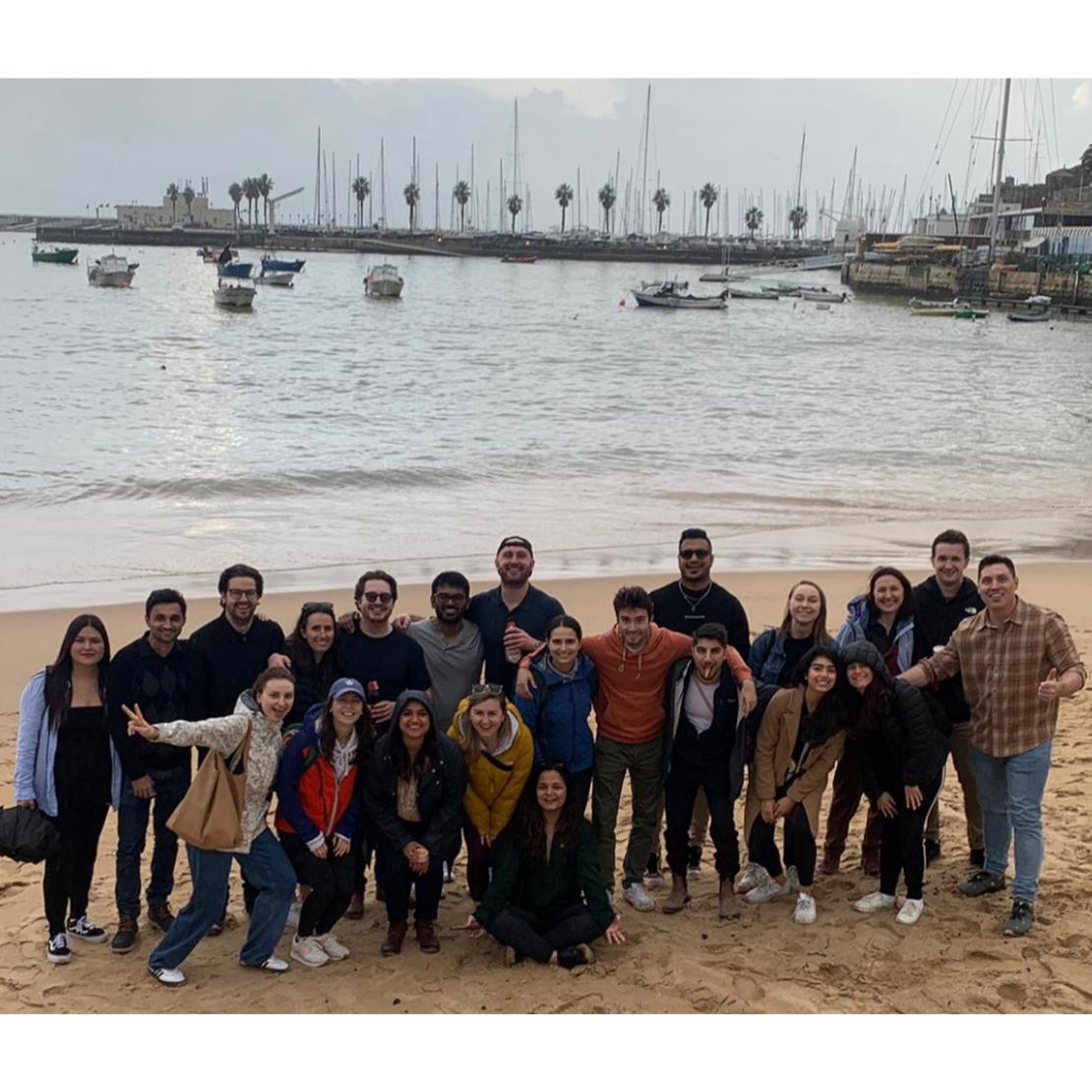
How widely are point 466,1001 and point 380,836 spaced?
83 centimetres

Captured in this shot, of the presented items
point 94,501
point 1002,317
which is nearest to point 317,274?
point 1002,317

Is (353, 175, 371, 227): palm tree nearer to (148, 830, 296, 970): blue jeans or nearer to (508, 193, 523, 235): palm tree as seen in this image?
(508, 193, 523, 235): palm tree

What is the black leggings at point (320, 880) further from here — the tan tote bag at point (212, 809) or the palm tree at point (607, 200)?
the palm tree at point (607, 200)

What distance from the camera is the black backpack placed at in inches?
216

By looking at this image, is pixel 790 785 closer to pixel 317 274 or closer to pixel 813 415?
pixel 813 415

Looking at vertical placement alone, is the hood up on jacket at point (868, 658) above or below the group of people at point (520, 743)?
above

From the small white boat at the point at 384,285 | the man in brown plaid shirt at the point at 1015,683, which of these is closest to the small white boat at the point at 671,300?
the small white boat at the point at 384,285

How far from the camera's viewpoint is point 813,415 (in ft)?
114

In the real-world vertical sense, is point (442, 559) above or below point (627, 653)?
below

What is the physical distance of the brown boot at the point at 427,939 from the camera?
18.9 ft

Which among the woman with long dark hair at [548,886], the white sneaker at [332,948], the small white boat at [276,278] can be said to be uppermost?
the small white boat at [276,278]

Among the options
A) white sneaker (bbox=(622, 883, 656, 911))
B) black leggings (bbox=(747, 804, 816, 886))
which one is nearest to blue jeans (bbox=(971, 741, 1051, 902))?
black leggings (bbox=(747, 804, 816, 886))

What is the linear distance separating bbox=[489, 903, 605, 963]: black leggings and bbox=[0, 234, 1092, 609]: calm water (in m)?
8.27

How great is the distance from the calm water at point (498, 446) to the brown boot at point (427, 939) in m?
8.04
